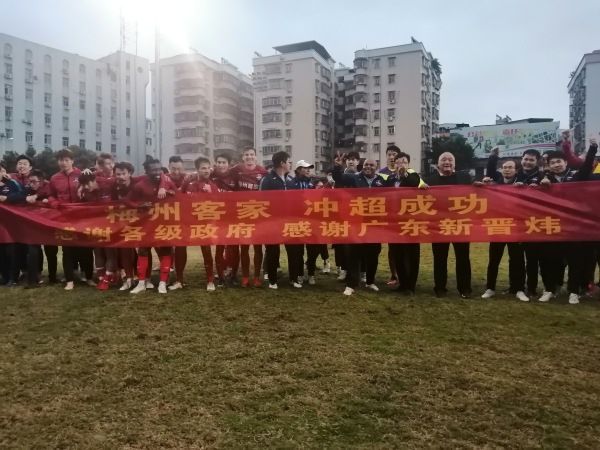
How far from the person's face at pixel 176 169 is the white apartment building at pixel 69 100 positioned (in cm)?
5067

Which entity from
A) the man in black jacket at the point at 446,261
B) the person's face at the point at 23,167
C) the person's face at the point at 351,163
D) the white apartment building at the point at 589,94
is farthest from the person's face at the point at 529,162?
the white apartment building at the point at 589,94

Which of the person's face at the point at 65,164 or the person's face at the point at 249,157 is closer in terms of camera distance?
the person's face at the point at 65,164

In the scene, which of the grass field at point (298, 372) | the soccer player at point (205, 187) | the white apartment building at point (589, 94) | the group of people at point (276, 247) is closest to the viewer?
the grass field at point (298, 372)

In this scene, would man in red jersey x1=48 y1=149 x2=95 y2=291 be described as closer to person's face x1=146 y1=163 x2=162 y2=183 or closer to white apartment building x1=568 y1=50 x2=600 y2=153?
person's face x1=146 y1=163 x2=162 y2=183

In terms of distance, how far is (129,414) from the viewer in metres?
3.24

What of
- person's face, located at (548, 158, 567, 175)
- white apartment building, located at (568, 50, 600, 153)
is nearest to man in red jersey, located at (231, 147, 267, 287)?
person's face, located at (548, 158, 567, 175)

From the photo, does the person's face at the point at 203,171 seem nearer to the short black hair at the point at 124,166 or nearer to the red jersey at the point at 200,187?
the red jersey at the point at 200,187

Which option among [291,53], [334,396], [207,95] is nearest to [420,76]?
[291,53]

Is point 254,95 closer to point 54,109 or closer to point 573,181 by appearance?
point 54,109

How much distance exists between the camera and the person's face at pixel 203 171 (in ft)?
21.9

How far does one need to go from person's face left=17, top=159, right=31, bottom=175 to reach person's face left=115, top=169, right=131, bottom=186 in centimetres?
169

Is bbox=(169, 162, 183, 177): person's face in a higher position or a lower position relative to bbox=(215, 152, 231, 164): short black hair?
lower

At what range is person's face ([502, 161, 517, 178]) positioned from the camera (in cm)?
637

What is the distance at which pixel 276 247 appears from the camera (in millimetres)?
6480
